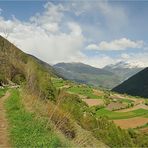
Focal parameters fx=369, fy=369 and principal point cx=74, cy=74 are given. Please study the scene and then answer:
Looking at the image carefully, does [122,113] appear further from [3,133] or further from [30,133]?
[30,133]

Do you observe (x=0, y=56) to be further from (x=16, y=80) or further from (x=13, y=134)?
(x=13, y=134)

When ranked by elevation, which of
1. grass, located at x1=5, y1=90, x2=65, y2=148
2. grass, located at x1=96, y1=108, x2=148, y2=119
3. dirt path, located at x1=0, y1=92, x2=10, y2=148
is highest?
grass, located at x1=5, y1=90, x2=65, y2=148

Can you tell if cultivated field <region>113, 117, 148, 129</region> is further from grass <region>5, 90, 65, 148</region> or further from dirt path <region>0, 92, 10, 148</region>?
grass <region>5, 90, 65, 148</region>

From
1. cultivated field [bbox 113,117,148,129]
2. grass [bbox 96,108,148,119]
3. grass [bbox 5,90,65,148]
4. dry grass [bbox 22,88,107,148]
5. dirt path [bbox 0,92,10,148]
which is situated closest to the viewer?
grass [bbox 5,90,65,148]

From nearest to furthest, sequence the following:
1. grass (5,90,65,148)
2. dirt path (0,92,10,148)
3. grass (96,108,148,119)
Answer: grass (5,90,65,148) < dirt path (0,92,10,148) < grass (96,108,148,119)

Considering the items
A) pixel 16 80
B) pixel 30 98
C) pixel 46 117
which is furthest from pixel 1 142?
pixel 16 80

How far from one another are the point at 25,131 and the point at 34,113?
3.17m

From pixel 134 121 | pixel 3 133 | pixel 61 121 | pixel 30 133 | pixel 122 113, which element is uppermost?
pixel 61 121

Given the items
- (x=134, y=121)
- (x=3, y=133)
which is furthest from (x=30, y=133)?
(x=134, y=121)

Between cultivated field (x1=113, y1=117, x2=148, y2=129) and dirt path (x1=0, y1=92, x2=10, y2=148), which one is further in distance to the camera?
cultivated field (x1=113, y1=117, x2=148, y2=129)

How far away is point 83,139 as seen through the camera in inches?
445

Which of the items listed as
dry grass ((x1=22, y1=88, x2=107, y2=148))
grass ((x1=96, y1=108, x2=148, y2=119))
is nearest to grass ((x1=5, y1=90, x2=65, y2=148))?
dry grass ((x1=22, y1=88, x2=107, y2=148))

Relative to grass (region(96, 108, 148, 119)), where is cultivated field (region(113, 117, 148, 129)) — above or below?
below

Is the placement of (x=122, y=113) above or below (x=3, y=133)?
below
